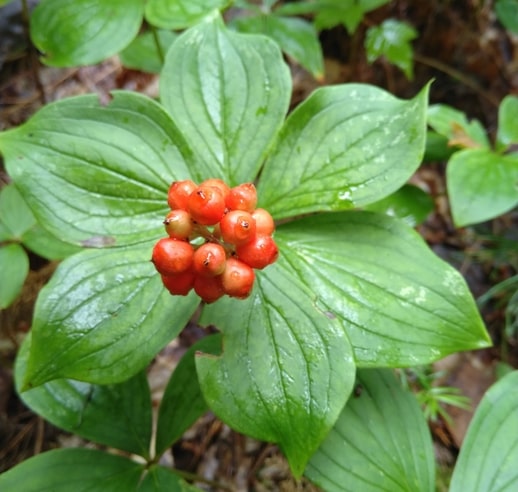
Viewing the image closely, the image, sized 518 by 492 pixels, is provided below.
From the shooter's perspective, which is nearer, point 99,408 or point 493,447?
point 493,447

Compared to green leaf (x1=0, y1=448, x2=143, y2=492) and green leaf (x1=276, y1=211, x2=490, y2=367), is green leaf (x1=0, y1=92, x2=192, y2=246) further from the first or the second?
green leaf (x1=0, y1=448, x2=143, y2=492)

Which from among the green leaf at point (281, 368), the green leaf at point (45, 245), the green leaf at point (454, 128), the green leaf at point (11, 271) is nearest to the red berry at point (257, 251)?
the green leaf at point (281, 368)

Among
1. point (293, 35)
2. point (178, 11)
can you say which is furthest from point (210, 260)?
point (293, 35)

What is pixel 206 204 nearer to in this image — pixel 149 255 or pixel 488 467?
pixel 149 255

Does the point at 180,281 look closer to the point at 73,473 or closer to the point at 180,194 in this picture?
the point at 180,194

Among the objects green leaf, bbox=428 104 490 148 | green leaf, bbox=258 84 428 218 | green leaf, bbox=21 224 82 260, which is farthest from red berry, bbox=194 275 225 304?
green leaf, bbox=428 104 490 148

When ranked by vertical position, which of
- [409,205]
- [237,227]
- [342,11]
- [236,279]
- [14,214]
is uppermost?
[237,227]

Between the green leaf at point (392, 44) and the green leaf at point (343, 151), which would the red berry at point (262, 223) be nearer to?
the green leaf at point (343, 151)
